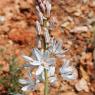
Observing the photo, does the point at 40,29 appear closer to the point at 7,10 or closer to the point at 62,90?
the point at 62,90

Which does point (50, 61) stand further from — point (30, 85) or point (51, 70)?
point (30, 85)

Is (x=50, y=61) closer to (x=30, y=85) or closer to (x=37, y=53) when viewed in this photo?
(x=37, y=53)

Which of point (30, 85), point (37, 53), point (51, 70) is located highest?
point (37, 53)

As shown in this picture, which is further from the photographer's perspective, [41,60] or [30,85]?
[30,85]

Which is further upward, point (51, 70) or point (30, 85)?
point (51, 70)

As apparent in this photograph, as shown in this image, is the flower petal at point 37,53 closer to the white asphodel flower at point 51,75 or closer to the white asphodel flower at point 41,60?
the white asphodel flower at point 41,60

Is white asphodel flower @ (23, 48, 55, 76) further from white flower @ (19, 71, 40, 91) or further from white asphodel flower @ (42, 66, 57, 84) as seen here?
white flower @ (19, 71, 40, 91)

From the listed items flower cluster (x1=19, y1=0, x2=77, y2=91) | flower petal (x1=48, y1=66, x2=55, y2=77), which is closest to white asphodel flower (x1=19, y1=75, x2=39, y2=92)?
flower cluster (x1=19, y1=0, x2=77, y2=91)

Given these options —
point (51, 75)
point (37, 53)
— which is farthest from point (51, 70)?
point (37, 53)

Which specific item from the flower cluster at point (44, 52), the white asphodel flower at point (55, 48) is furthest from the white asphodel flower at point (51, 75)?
the white asphodel flower at point (55, 48)
